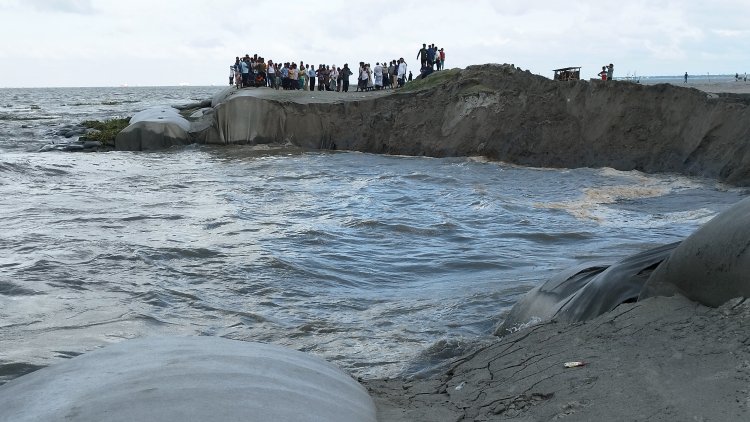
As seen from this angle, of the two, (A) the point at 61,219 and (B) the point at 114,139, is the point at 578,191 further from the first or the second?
(B) the point at 114,139

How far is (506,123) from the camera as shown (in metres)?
21.3

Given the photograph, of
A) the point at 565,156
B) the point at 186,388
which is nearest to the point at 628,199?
the point at 565,156

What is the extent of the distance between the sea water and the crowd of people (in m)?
9.95

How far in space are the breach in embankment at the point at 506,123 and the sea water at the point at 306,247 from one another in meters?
1.28

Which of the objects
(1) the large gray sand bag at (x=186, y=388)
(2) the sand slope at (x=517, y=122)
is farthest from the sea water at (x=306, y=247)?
(1) the large gray sand bag at (x=186, y=388)

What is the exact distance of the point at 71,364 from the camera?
Result: 361 centimetres

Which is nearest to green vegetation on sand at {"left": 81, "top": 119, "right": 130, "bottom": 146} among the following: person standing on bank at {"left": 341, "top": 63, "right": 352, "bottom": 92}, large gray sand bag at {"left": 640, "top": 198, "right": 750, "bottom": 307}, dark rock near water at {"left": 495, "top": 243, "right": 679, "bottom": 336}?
person standing on bank at {"left": 341, "top": 63, "right": 352, "bottom": 92}

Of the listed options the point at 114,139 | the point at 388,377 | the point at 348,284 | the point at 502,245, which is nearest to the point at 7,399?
the point at 388,377

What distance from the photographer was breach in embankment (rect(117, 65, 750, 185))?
17.8m

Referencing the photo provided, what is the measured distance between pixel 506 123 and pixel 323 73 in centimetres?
1117

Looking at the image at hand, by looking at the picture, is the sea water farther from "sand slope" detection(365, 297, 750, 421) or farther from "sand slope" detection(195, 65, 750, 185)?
"sand slope" detection(195, 65, 750, 185)

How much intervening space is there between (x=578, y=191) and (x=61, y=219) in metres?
9.81

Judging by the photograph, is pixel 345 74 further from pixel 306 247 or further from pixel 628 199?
pixel 306 247

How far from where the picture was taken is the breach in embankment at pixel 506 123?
699 inches
